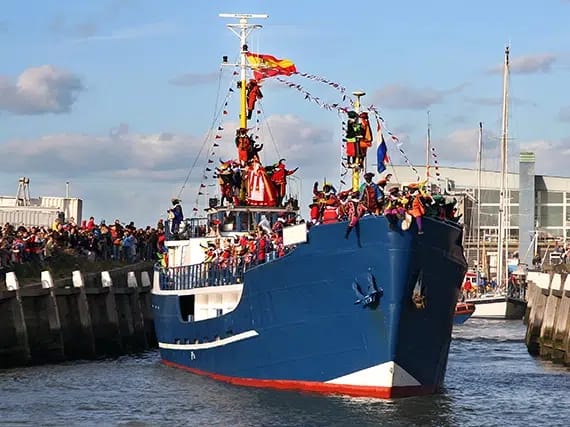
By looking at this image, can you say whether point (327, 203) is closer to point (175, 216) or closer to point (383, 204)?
point (383, 204)

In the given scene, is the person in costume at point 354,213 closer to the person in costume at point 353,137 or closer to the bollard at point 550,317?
the person in costume at point 353,137

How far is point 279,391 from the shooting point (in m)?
37.9

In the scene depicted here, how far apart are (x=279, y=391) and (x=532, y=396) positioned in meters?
7.08

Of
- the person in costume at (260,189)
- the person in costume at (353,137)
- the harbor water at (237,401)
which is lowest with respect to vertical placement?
the harbor water at (237,401)

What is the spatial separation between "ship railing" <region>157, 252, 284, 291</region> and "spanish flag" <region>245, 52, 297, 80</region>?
656 centimetres

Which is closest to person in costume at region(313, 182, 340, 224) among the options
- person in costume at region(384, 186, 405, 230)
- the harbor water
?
person in costume at region(384, 186, 405, 230)

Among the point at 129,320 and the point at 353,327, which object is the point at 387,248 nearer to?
the point at 353,327

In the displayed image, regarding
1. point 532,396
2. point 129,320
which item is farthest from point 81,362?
point 532,396

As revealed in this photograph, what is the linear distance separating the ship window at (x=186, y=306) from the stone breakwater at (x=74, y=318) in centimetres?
467

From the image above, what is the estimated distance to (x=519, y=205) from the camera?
114m

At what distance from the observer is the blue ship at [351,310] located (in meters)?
35.7

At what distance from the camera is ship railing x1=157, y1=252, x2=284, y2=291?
40.6m

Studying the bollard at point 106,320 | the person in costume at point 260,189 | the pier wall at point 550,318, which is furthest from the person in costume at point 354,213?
the bollard at point 106,320

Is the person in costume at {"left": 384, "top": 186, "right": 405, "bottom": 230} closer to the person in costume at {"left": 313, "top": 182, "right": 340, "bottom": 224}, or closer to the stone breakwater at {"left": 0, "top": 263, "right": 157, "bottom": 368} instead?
the person in costume at {"left": 313, "top": 182, "right": 340, "bottom": 224}
